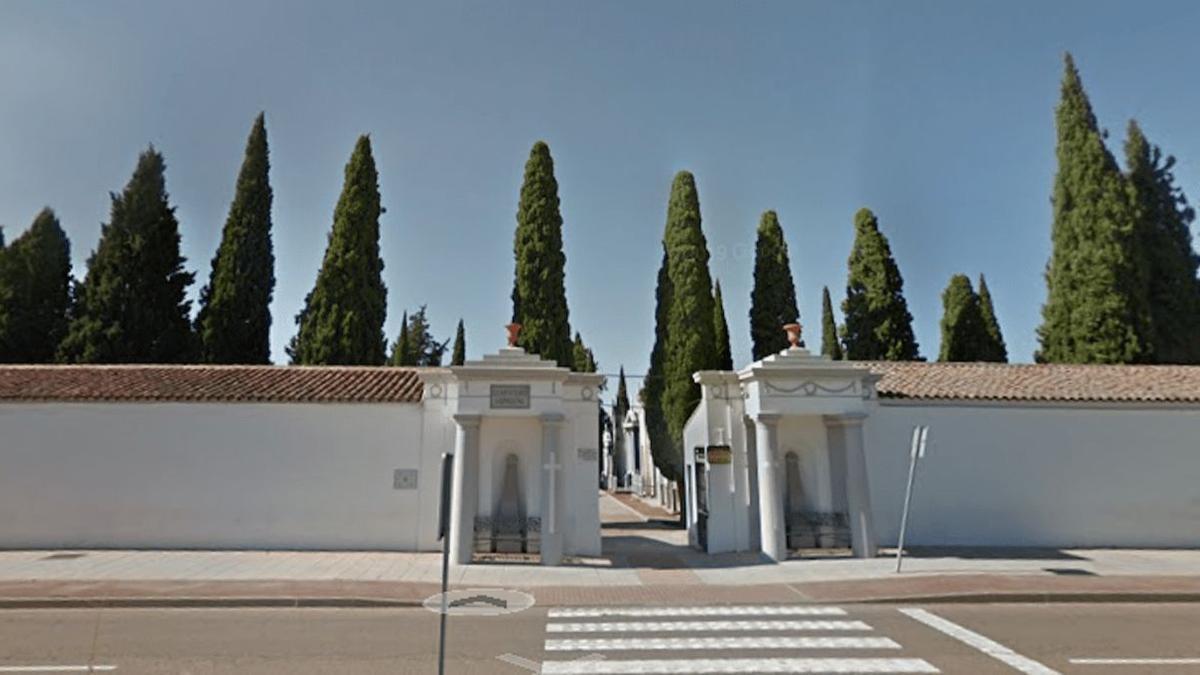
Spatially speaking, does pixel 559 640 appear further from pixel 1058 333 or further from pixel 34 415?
pixel 1058 333

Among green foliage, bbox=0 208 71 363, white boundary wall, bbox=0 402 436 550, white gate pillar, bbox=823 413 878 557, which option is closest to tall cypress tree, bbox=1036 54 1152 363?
white gate pillar, bbox=823 413 878 557

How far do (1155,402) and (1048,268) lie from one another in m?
19.6

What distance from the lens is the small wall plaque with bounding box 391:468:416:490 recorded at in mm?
14461

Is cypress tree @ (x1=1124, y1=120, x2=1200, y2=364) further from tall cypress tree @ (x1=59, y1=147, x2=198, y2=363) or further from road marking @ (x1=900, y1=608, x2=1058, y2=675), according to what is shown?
tall cypress tree @ (x1=59, y1=147, x2=198, y2=363)

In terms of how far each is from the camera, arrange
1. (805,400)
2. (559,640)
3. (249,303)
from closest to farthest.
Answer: (559,640)
(805,400)
(249,303)

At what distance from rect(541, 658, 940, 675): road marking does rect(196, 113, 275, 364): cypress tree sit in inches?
1014

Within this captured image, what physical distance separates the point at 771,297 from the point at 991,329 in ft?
62.8

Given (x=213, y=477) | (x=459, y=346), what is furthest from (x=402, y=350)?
(x=213, y=477)

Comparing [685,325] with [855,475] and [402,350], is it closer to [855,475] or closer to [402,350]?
[855,475]

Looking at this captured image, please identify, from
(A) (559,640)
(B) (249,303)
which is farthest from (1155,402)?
(B) (249,303)

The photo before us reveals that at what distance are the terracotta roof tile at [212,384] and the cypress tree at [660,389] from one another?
1059 cm

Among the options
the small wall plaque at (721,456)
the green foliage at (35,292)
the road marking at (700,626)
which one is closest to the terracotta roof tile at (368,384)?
the small wall plaque at (721,456)

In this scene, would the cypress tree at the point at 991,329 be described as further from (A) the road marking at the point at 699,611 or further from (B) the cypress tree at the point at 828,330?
(A) the road marking at the point at 699,611

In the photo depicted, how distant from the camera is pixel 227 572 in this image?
11.6 m
